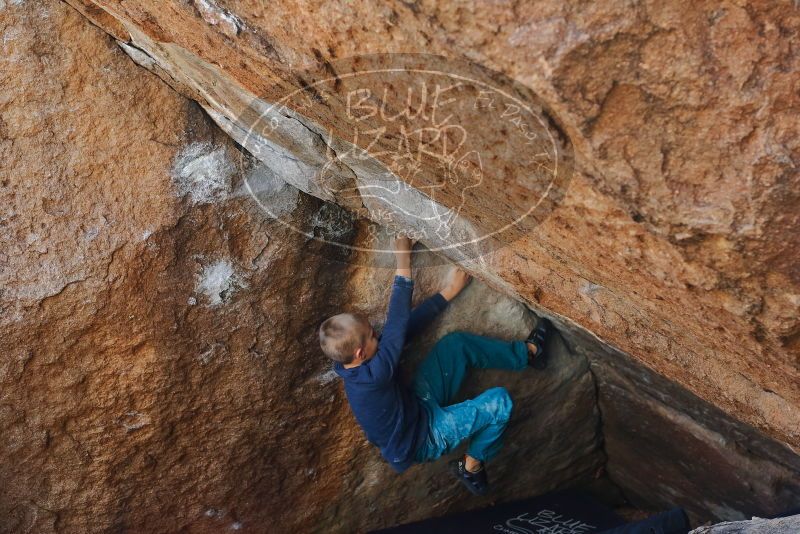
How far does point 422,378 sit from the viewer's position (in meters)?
2.40

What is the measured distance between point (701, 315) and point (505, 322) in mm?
1148

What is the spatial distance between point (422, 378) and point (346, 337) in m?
0.47

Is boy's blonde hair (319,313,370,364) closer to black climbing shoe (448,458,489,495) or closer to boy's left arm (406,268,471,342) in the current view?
boy's left arm (406,268,471,342)

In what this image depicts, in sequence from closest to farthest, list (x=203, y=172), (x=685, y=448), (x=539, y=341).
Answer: (x=203, y=172)
(x=539, y=341)
(x=685, y=448)

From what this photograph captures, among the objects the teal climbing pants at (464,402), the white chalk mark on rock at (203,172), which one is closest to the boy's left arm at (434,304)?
the teal climbing pants at (464,402)

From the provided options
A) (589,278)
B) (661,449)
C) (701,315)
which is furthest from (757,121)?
(661,449)

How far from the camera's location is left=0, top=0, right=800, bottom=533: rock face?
1011mm

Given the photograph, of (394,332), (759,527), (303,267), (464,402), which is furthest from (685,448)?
(303,267)

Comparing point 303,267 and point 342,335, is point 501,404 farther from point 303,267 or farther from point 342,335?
point 303,267

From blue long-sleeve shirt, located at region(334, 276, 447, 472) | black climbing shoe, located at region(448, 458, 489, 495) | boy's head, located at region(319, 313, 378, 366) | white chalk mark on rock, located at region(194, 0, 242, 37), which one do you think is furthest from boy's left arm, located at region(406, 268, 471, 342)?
white chalk mark on rock, located at region(194, 0, 242, 37)

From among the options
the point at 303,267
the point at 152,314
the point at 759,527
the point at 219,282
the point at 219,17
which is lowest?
the point at 152,314

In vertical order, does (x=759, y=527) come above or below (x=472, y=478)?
above

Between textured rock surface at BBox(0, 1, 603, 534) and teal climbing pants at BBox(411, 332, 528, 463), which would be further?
teal climbing pants at BBox(411, 332, 528, 463)

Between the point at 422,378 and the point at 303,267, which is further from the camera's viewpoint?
the point at 422,378
